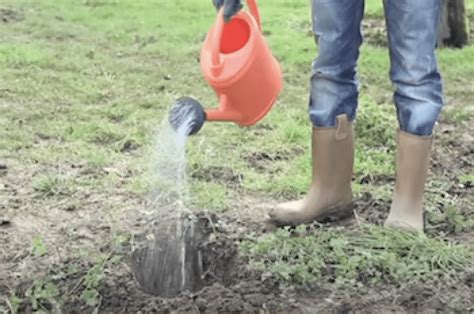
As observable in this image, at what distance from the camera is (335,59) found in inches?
135

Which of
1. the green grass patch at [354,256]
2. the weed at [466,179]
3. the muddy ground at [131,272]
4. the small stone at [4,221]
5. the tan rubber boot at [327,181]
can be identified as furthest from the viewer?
the weed at [466,179]

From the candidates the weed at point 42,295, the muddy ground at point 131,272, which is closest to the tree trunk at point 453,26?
the muddy ground at point 131,272

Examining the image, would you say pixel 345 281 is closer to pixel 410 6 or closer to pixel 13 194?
pixel 410 6

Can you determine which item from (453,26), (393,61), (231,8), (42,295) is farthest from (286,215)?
(453,26)

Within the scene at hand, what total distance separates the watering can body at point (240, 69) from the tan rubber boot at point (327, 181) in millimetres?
278

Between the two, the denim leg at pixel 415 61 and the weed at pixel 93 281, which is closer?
the weed at pixel 93 281

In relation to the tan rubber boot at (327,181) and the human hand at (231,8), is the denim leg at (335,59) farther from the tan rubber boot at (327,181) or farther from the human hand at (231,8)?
the human hand at (231,8)

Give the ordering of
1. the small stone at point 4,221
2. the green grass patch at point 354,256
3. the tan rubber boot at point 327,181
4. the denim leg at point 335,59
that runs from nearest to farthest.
→ the green grass patch at point 354,256
the denim leg at point 335,59
the tan rubber boot at point 327,181
the small stone at point 4,221

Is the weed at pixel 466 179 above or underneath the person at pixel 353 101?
underneath

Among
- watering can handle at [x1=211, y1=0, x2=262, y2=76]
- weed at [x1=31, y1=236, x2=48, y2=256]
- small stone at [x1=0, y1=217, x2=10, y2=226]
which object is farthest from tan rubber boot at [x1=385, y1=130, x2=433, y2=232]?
small stone at [x1=0, y1=217, x2=10, y2=226]

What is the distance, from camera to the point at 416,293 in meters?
2.97

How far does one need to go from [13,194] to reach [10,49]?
3167 millimetres

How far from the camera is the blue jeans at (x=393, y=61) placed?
3244mm

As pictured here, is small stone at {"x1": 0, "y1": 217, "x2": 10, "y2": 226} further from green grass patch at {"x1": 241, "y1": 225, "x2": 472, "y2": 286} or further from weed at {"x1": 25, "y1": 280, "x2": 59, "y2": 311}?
green grass patch at {"x1": 241, "y1": 225, "x2": 472, "y2": 286}
